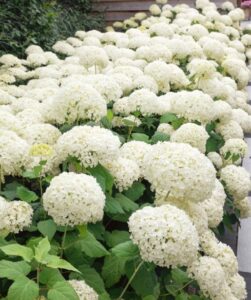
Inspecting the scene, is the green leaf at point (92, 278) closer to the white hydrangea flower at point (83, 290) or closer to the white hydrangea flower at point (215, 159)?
the white hydrangea flower at point (83, 290)

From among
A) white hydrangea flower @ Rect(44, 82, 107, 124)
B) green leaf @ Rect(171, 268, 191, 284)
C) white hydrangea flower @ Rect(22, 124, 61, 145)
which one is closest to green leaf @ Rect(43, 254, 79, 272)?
green leaf @ Rect(171, 268, 191, 284)

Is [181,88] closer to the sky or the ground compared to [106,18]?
closer to the sky

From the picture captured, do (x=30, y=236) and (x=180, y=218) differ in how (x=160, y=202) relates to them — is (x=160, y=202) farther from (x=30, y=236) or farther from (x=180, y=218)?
(x=30, y=236)

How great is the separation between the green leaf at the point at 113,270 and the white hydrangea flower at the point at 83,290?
0.13 meters

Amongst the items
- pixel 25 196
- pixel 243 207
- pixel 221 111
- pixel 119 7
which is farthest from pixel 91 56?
pixel 119 7

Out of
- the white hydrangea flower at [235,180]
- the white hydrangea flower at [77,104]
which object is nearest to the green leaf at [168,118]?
the white hydrangea flower at [235,180]

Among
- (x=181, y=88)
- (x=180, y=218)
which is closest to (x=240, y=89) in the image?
(x=181, y=88)

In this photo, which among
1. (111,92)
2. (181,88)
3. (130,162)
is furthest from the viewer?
(181,88)

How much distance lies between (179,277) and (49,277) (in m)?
0.59

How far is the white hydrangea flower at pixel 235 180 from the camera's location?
2.44 metres

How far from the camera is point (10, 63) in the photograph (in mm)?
3871

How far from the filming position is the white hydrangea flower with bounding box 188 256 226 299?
169 cm

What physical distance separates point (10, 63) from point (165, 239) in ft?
9.60

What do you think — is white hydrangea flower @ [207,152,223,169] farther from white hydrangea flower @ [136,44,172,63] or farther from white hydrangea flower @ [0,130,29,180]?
white hydrangea flower @ [136,44,172,63]
